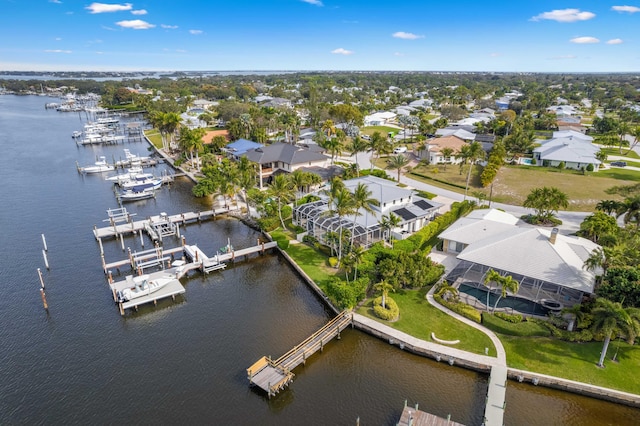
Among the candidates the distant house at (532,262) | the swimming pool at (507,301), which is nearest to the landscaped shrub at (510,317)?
the swimming pool at (507,301)

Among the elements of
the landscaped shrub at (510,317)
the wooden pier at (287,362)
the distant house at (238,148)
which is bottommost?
the wooden pier at (287,362)

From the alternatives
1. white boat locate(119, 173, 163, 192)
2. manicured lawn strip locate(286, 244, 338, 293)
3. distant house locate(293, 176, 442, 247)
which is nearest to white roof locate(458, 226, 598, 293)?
distant house locate(293, 176, 442, 247)

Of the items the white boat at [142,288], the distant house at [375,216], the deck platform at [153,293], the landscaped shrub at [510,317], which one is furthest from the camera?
the distant house at [375,216]

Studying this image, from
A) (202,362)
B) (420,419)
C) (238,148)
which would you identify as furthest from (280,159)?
(420,419)

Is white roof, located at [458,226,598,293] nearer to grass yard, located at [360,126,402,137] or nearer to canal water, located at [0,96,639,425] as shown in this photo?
canal water, located at [0,96,639,425]

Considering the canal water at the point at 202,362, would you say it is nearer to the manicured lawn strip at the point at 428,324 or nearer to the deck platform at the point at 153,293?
the deck platform at the point at 153,293

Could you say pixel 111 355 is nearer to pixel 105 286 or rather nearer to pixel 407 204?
pixel 105 286

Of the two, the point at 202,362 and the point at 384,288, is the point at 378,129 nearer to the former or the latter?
the point at 384,288
